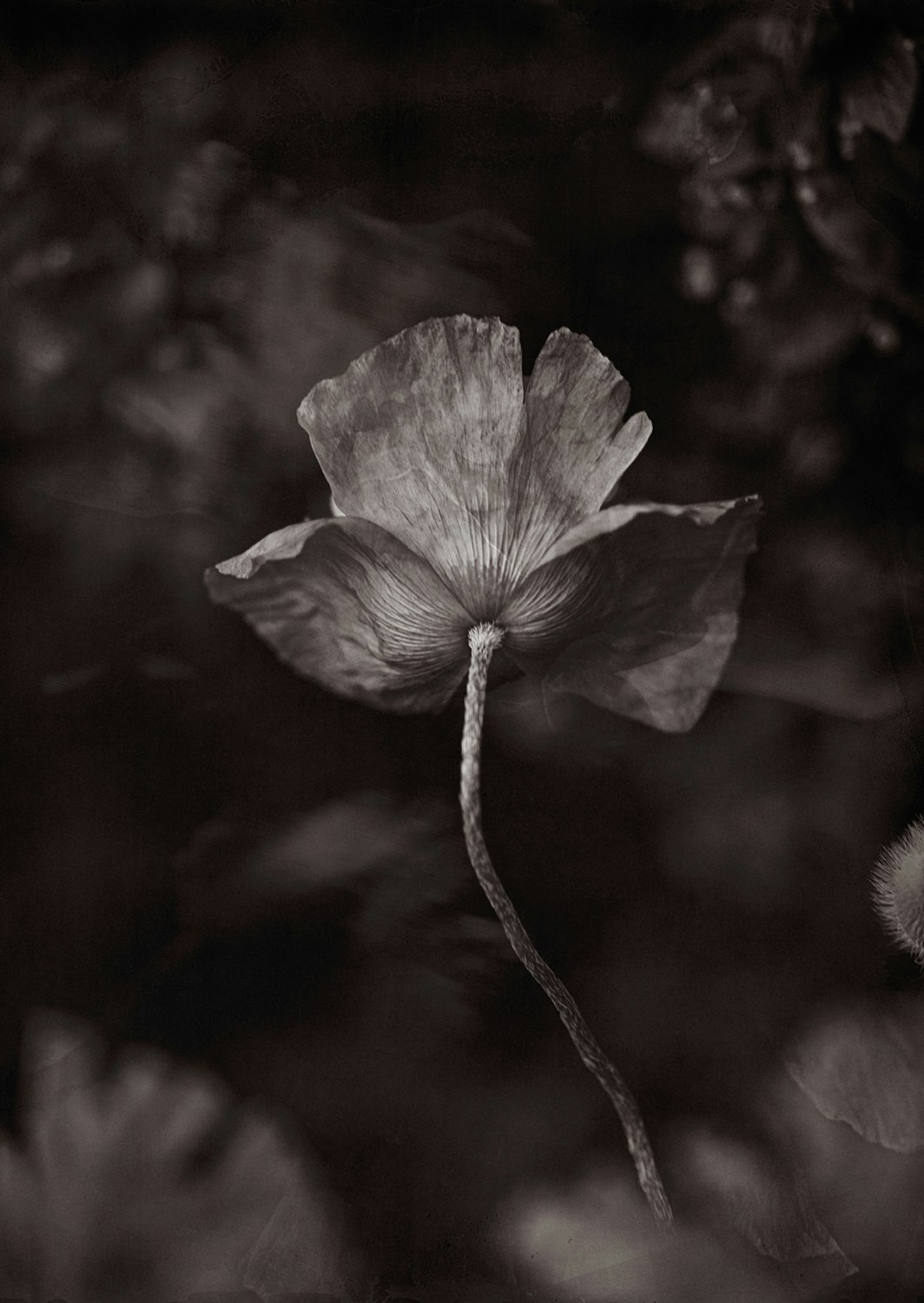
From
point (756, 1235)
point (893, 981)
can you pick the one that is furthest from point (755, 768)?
point (756, 1235)

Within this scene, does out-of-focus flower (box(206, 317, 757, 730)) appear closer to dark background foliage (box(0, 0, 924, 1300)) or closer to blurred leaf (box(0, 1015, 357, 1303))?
dark background foliage (box(0, 0, 924, 1300))

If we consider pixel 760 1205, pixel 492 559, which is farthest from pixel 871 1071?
pixel 492 559

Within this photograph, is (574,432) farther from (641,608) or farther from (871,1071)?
(871,1071)

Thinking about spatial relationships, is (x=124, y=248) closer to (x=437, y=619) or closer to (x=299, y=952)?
(x=437, y=619)

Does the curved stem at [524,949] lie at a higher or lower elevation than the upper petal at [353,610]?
lower

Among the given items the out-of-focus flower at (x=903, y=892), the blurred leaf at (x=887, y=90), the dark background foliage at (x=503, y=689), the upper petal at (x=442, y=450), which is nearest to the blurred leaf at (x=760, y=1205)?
the dark background foliage at (x=503, y=689)

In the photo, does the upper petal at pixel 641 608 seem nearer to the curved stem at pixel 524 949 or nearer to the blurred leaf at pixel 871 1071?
the curved stem at pixel 524 949
